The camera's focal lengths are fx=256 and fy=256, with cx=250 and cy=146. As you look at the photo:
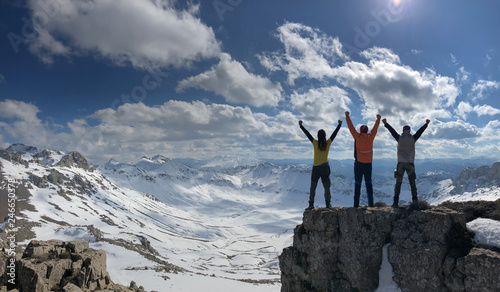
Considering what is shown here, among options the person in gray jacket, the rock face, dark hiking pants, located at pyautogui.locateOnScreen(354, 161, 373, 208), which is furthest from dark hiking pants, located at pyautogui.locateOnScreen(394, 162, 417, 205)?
dark hiking pants, located at pyautogui.locateOnScreen(354, 161, 373, 208)

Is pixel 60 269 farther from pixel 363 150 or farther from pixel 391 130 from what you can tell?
pixel 391 130

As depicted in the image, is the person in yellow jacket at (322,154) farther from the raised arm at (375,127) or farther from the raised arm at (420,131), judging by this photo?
the raised arm at (420,131)

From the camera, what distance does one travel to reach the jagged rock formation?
14.2 metres

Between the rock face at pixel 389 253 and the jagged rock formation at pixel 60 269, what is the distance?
12.8 m

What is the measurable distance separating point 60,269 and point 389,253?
19.5 m

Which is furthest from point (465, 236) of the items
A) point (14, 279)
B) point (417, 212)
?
point (14, 279)

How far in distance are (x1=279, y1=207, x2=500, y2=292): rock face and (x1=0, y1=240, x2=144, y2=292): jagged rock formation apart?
1276 cm

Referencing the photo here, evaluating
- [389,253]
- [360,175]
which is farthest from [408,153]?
[389,253]

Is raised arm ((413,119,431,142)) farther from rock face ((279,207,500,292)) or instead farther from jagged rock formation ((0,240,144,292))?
jagged rock formation ((0,240,144,292))

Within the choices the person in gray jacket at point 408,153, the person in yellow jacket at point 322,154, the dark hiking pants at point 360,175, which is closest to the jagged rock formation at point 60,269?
the person in yellow jacket at point 322,154

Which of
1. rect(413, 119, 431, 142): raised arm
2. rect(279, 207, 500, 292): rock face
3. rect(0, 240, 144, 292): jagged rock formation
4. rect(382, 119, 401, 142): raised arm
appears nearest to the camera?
rect(279, 207, 500, 292): rock face

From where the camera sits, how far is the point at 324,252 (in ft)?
52.6

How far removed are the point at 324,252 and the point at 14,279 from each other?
58.9 feet

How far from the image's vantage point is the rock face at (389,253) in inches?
467
